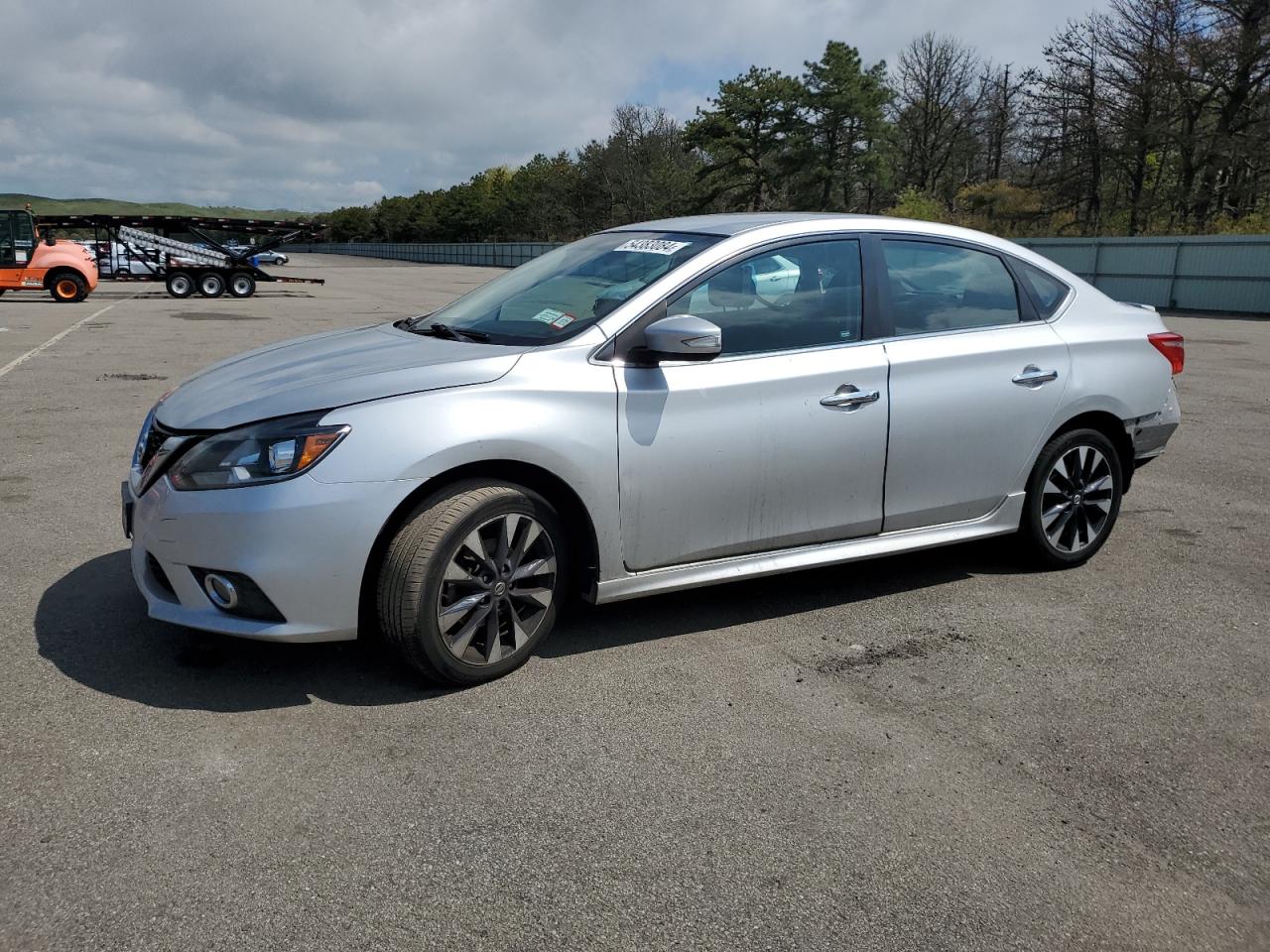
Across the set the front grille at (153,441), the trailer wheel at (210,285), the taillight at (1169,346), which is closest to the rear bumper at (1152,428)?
the taillight at (1169,346)

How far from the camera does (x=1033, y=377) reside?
15.7 ft

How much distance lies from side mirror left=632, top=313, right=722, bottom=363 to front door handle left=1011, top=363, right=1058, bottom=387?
168 cm

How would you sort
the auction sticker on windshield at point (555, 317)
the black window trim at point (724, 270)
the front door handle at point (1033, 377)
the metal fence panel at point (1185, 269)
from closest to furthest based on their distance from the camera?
the black window trim at point (724, 270) → the auction sticker on windshield at point (555, 317) → the front door handle at point (1033, 377) → the metal fence panel at point (1185, 269)

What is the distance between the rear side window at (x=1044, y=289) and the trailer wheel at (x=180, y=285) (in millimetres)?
27755

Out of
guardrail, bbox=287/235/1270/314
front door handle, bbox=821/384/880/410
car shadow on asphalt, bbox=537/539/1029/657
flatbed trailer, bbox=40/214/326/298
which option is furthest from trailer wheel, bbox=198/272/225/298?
front door handle, bbox=821/384/880/410

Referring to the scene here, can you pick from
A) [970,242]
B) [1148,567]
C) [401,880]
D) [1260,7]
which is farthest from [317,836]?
[1260,7]

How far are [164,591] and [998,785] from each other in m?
2.77

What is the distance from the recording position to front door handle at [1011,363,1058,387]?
4.75 metres

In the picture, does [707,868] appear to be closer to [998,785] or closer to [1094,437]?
[998,785]

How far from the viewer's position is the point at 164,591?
3.61m

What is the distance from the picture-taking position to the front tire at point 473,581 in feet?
11.4

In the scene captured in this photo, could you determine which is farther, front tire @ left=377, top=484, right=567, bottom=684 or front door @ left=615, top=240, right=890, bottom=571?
front door @ left=615, top=240, right=890, bottom=571

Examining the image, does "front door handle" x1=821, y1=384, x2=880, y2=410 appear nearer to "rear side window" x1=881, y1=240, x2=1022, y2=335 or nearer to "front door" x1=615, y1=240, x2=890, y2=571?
"front door" x1=615, y1=240, x2=890, y2=571

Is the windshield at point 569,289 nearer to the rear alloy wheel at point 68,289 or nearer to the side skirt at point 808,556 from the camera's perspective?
the side skirt at point 808,556
